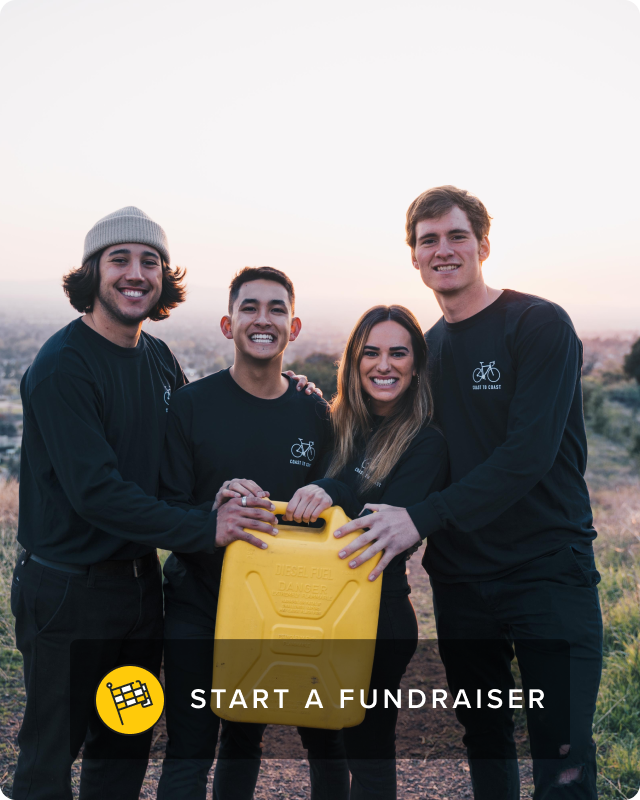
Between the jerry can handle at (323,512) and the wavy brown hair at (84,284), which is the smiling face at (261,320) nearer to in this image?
the wavy brown hair at (84,284)

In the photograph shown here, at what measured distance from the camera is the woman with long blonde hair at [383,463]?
2.48m

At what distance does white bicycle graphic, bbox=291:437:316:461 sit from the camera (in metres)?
2.78

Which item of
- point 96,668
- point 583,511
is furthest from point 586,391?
point 96,668

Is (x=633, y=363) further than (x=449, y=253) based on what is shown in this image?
Yes

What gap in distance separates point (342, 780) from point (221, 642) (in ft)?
3.16

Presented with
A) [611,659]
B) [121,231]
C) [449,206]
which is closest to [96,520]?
[121,231]

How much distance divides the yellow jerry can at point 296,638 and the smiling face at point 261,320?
93 centimetres

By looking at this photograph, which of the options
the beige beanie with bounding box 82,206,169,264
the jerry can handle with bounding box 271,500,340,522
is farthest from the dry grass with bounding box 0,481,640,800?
the beige beanie with bounding box 82,206,169,264

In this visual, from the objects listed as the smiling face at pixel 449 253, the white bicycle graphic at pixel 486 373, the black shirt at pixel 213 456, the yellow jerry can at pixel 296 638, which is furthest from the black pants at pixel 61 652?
the smiling face at pixel 449 253

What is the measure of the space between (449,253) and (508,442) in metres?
0.88

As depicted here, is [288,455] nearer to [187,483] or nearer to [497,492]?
[187,483]

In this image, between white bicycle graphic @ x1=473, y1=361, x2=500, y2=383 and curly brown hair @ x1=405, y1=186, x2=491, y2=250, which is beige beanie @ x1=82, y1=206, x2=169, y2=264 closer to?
curly brown hair @ x1=405, y1=186, x2=491, y2=250

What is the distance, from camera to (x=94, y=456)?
2.39 meters

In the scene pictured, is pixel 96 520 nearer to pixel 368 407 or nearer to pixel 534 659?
pixel 368 407
